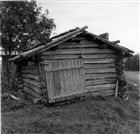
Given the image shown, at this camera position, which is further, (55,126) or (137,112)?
(137,112)

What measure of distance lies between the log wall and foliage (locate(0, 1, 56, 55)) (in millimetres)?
10493

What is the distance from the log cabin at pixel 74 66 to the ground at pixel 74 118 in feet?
2.11

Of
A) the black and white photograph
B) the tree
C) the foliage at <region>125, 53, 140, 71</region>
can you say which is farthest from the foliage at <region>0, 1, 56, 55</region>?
the foliage at <region>125, 53, 140, 71</region>

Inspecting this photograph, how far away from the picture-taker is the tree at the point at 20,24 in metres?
16.9

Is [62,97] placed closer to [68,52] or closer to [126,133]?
[68,52]

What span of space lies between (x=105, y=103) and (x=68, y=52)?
302cm

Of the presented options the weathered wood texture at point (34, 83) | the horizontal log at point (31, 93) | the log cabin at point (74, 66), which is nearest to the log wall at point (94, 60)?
the log cabin at point (74, 66)

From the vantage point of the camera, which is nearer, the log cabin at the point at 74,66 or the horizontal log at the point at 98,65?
→ the log cabin at the point at 74,66

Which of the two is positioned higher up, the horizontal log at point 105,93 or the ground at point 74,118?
the horizontal log at point 105,93

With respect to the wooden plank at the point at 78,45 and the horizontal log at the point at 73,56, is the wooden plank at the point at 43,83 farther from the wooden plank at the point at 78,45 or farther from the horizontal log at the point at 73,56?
the wooden plank at the point at 78,45

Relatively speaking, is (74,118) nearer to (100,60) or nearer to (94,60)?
(94,60)

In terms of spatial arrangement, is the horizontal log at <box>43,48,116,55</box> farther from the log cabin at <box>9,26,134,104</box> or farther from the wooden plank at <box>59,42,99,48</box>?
the wooden plank at <box>59,42,99,48</box>

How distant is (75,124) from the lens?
17.9ft

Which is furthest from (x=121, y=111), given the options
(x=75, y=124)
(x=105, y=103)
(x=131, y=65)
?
(x=131, y=65)
